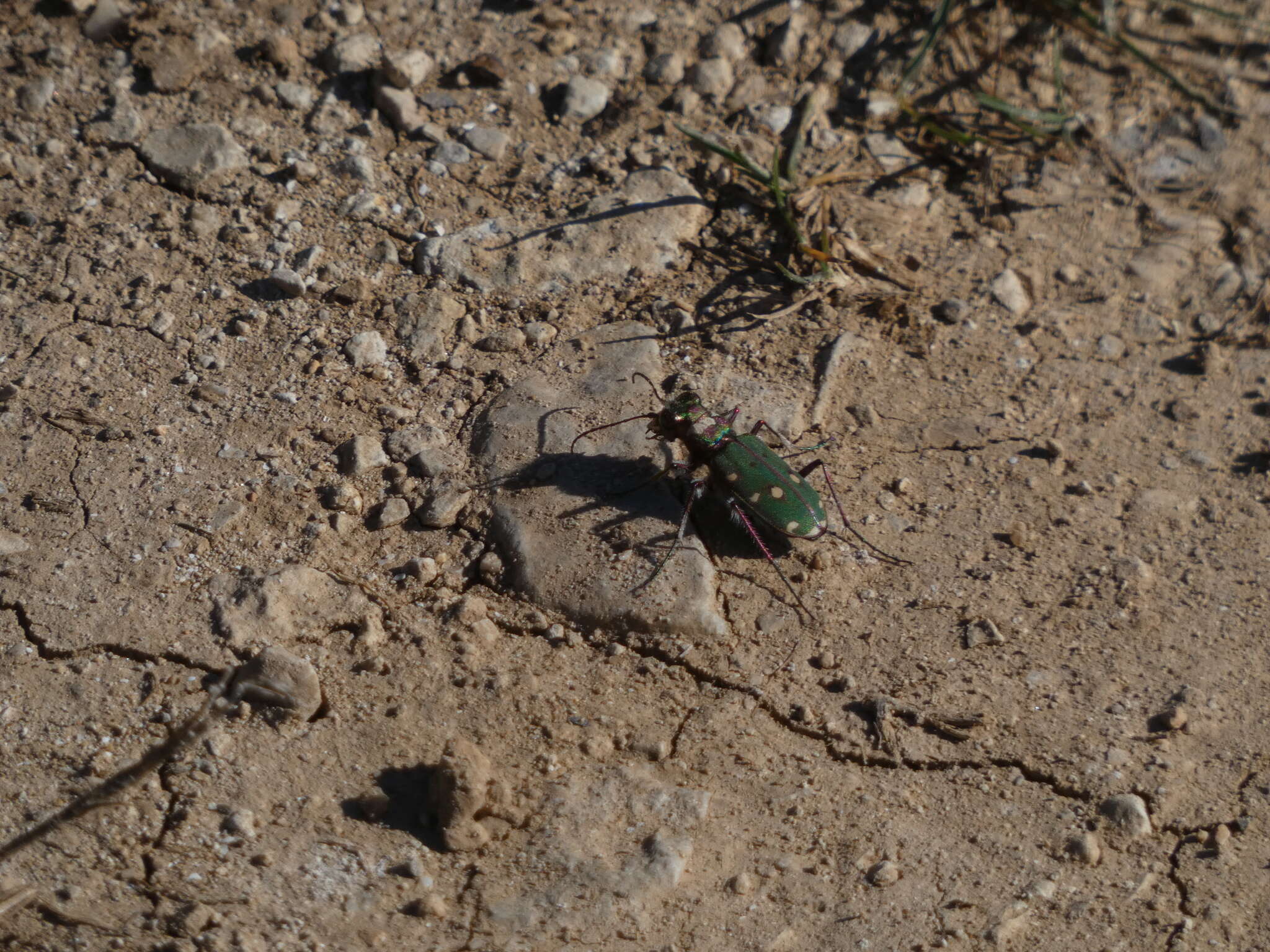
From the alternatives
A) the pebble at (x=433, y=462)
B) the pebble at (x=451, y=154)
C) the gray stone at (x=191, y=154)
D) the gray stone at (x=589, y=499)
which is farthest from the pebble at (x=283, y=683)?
the pebble at (x=451, y=154)

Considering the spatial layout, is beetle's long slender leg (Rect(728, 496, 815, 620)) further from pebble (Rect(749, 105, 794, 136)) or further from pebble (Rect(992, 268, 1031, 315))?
pebble (Rect(749, 105, 794, 136))

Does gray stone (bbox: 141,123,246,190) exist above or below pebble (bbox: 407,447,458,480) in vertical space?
above

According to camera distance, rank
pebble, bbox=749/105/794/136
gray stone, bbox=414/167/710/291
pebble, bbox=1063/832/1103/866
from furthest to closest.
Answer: pebble, bbox=749/105/794/136 → gray stone, bbox=414/167/710/291 → pebble, bbox=1063/832/1103/866

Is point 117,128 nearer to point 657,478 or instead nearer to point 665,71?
point 665,71

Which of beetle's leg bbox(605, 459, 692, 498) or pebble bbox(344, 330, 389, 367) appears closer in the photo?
beetle's leg bbox(605, 459, 692, 498)

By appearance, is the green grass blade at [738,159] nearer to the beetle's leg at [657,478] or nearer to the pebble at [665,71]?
the pebble at [665,71]

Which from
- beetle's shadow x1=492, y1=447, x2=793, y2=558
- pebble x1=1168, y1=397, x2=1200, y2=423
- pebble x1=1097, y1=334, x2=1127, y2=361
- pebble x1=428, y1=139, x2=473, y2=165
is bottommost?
beetle's shadow x1=492, y1=447, x2=793, y2=558

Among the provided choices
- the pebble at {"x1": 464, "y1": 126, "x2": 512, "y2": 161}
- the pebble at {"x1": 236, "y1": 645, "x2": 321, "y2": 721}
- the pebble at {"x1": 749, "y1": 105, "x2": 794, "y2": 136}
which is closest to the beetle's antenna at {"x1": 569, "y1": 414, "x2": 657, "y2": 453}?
the pebble at {"x1": 236, "y1": 645, "x2": 321, "y2": 721}
